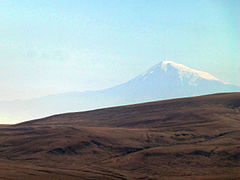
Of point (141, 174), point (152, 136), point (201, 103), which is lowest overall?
point (141, 174)

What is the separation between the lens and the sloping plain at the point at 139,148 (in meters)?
56.8

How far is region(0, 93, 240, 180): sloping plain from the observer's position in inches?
2237

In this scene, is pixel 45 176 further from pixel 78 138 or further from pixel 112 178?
pixel 78 138

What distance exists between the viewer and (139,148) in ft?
238

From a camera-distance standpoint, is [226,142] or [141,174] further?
[226,142]

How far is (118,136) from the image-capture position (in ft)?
261

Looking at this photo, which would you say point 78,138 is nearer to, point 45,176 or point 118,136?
point 118,136

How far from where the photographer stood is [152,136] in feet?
261

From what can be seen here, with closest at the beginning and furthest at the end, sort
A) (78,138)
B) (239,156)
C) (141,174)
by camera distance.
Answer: (141,174) < (239,156) < (78,138)

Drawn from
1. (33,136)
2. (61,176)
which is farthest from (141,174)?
(33,136)

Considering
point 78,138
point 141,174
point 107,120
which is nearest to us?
point 141,174

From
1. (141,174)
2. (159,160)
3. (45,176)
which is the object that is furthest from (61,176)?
(159,160)

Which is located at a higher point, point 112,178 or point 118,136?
point 118,136

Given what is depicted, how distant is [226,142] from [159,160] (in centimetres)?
1603
